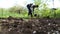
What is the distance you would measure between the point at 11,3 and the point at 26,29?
1.56ft

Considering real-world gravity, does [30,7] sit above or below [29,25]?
above

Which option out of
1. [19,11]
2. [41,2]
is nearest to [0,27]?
[19,11]

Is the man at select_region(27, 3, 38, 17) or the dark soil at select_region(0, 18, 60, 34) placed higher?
the man at select_region(27, 3, 38, 17)

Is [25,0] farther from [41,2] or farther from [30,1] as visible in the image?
[41,2]

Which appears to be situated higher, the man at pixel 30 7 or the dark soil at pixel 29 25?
the man at pixel 30 7

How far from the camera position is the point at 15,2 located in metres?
2.25

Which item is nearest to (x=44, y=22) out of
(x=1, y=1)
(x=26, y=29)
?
(x=26, y=29)

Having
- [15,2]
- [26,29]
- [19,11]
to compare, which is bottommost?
[26,29]

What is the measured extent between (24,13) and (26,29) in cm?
27

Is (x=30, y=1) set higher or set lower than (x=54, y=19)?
higher

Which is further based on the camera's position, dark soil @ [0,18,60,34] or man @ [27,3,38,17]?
man @ [27,3,38,17]

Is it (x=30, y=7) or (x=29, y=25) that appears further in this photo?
(x=30, y=7)

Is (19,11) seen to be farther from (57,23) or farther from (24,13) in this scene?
(57,23)

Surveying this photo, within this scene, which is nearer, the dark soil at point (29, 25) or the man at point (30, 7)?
the dark soil at point (29, 25)
